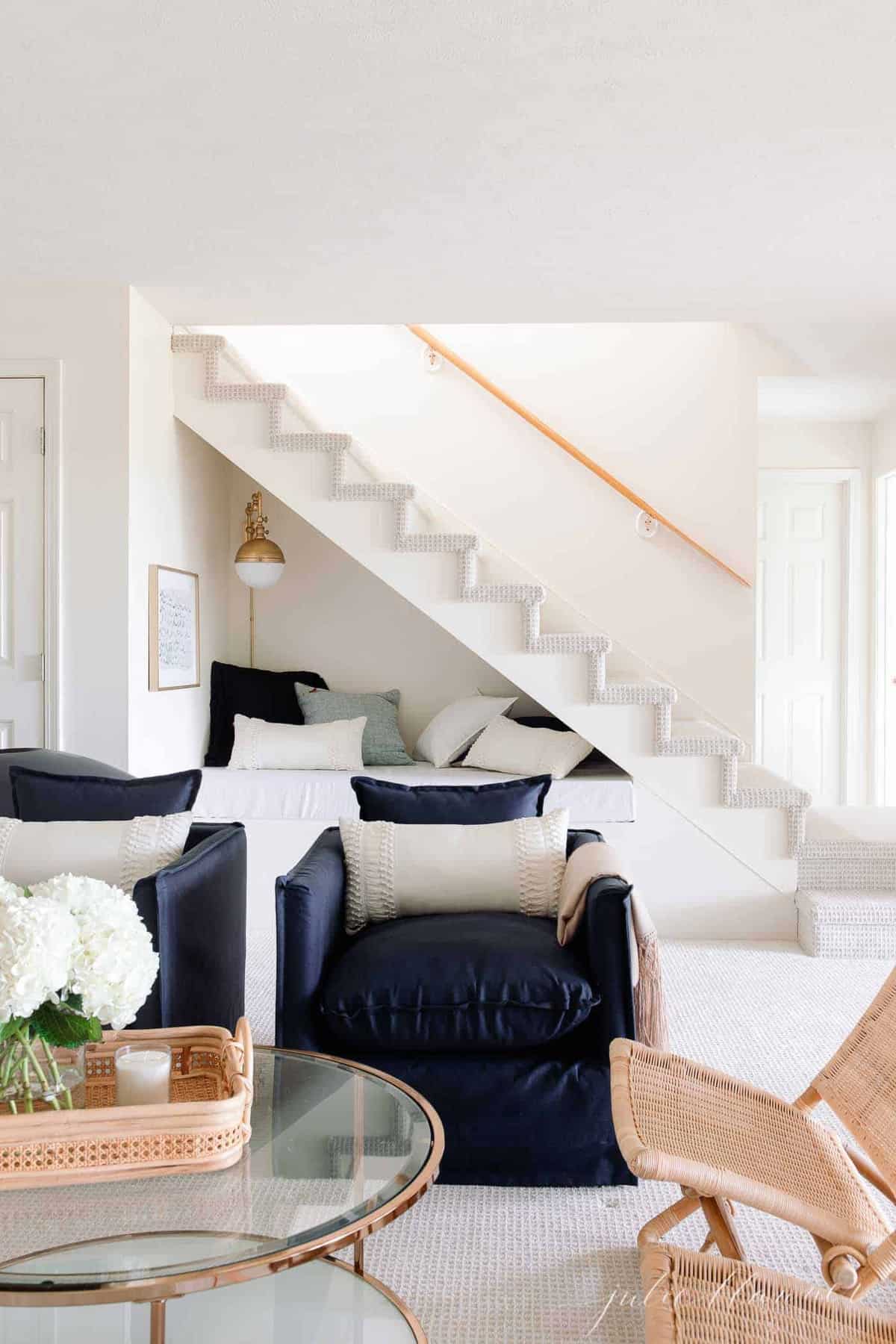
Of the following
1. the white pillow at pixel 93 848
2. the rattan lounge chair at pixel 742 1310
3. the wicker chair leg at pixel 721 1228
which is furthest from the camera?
the white pillow at pixel 93 848

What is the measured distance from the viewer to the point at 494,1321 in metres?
2.21

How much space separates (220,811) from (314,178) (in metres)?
2.78

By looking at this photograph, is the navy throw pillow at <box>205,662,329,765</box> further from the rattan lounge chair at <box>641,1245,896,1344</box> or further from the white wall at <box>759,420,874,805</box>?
the rattan lounge chair at <box>641,1245,896,1344</box>

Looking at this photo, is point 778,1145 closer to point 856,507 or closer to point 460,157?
point 460,157

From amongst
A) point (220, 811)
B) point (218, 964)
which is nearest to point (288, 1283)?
point (218, 964)

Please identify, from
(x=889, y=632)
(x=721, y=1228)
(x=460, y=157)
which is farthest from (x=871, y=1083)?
(x=889, y=632)

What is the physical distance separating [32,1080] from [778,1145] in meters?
1.29

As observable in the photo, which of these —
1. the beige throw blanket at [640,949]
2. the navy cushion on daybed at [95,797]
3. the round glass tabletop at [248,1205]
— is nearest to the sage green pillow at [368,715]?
the navy cushion on daybed at [95,797]

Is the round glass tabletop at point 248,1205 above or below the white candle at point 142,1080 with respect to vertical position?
below

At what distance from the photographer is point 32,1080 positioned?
1.90 meters

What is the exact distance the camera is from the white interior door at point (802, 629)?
7051 millimetres

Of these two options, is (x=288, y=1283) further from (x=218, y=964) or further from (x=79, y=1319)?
(x=218, y=964)

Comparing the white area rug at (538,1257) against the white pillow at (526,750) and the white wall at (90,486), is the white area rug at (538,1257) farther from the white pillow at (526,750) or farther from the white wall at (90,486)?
the white wall at (90,486)

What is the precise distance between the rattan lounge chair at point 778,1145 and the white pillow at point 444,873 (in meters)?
0.89
